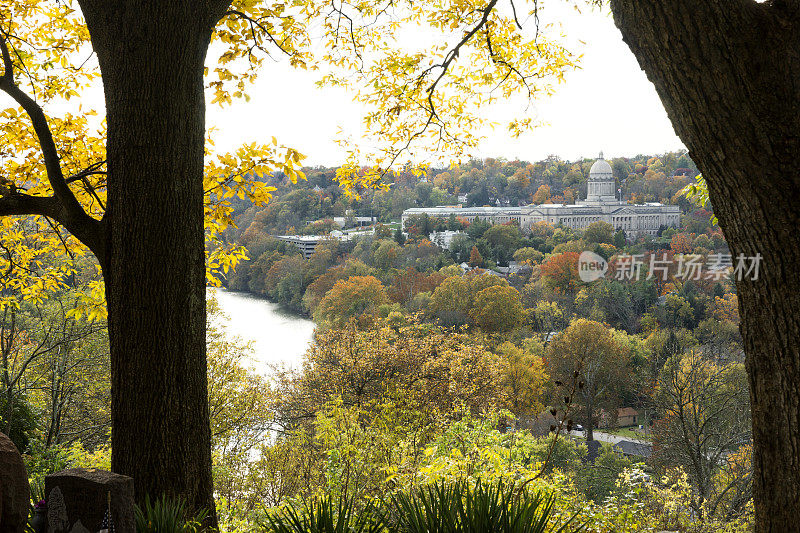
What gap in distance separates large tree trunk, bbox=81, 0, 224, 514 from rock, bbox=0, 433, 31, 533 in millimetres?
566

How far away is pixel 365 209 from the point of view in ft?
188

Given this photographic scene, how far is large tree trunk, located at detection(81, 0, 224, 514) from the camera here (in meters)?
2.32

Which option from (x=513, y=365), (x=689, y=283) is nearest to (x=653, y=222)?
(x=689, y=283)

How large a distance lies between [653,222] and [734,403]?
→ 1618 inches

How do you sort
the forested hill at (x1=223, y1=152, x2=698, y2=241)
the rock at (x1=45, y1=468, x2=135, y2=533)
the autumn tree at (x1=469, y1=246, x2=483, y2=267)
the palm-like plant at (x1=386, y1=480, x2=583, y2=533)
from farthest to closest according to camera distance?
the forested hill at (x1=223, y1=152, x2=698, y2=241)
the autumn tree at (x1=469, y1=246, x2=483, y2=267)
the palm-like plant at (x1=386, y1=480, x2=583, y2=533)
the rock at (x1=45, y1=468, x2=135, y2=533)

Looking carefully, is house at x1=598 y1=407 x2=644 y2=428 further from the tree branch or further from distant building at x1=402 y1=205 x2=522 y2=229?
distant building at x1=402 y1=205 x2=522 y2=229

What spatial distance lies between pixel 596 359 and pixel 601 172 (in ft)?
148

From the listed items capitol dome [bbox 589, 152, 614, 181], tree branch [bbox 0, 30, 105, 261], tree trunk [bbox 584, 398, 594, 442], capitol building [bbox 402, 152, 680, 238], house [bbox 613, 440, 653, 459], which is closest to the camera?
tree branch [bbox 0, 30, 105, 261]

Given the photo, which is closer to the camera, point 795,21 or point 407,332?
point 795,21

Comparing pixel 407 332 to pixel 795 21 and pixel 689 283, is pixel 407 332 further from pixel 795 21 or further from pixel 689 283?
pixel 689 283

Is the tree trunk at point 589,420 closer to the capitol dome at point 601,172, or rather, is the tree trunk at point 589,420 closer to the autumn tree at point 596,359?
the autumn tree at point 596,359

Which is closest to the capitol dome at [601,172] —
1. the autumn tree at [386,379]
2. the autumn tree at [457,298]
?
the autumn tree at [457,298]

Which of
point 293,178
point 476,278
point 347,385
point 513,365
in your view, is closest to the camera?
point 293,178

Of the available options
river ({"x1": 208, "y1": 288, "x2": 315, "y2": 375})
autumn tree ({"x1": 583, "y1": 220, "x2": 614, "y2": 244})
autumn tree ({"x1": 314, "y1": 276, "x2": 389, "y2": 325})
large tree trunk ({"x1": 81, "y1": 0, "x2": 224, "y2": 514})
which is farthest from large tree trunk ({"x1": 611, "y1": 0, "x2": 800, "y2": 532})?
autumn tree ({"x1": 583, "y1": 220, "x2": 614, "y2": 244})
